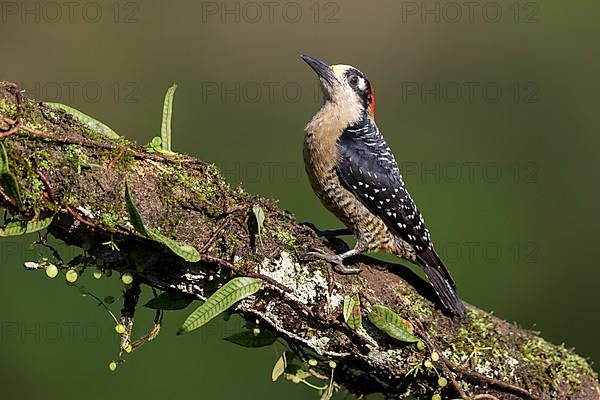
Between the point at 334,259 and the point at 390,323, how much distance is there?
322 millimetres

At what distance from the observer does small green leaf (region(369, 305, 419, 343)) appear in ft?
9.99

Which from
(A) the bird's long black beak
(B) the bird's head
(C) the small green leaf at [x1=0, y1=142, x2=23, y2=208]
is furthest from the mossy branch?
(A) the bird's long black beak

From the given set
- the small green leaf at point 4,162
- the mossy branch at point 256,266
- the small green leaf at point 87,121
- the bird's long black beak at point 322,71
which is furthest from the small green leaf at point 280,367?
the bird's long black beak at point 322,71

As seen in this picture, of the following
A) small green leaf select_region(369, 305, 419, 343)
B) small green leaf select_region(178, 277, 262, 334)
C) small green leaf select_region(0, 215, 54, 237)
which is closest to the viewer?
small green leaf select_region(0, 215, 54, 237)

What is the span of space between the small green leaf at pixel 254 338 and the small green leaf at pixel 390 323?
0.38 m

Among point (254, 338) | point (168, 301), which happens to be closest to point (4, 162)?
point (168, 301)

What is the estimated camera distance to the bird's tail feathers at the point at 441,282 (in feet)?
11.3

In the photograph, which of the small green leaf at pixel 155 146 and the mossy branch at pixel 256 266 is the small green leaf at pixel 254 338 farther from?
the small green leaf at pixel 155 146

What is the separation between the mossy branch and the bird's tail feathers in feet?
0.19

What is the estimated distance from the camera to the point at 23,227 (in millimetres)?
2596

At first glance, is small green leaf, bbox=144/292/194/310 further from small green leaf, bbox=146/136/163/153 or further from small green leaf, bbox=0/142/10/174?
small green leaf, bbox=0/142/10/174

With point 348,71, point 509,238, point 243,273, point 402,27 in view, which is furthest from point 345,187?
point 402,27

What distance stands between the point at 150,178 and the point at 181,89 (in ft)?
24.3

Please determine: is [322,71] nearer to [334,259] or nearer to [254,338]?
[334,259]
